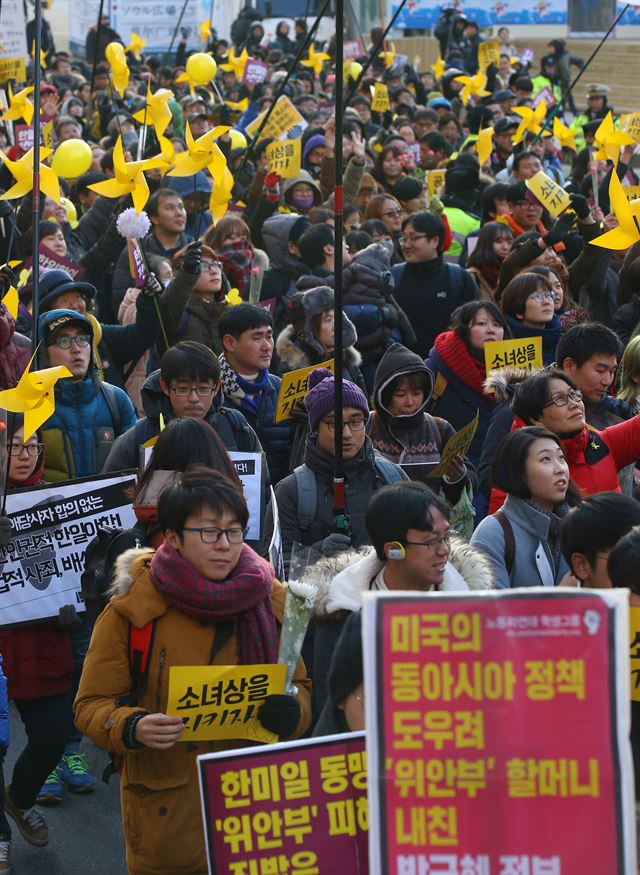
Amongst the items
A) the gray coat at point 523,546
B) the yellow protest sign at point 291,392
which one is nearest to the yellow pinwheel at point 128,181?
the yellow protest sign at point 291,392

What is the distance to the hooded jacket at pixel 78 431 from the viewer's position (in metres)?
5.94

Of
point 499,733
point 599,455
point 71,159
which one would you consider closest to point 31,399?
point 599,455

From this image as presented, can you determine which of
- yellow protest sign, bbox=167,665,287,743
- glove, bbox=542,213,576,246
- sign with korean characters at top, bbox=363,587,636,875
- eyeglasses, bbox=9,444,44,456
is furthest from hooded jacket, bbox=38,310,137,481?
sign with korean characters at top, bbox=363,587,636,875

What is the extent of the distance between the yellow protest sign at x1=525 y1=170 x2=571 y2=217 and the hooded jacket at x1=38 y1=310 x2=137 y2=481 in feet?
13.2

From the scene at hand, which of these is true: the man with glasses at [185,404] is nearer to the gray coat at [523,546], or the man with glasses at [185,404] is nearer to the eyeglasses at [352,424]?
the eyeglasses at [352,424]

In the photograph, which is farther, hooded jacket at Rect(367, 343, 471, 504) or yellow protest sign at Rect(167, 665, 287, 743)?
hooded jacket at Rect(367, 343, 471, 504)

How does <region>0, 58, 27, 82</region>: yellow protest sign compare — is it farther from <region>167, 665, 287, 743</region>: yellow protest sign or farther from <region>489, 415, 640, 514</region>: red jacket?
<region>167, 665, 287, 743</region>: yellow protest sign

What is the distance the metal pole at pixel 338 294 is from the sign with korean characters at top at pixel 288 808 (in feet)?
6.14

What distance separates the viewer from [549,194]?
9.23 meters

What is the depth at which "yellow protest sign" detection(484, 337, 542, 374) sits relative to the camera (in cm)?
667

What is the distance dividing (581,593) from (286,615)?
138cm

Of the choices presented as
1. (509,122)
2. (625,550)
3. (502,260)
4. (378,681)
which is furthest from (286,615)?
(509,122)

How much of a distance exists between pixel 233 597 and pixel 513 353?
10.6 ft

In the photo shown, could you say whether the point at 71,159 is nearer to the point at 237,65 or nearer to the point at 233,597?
the point at 233,597
